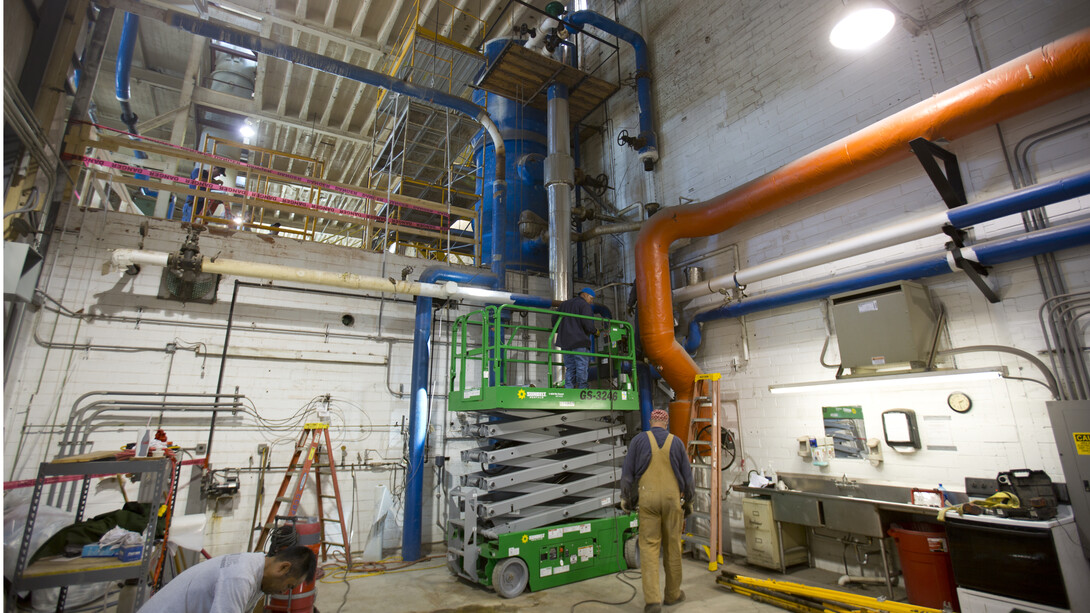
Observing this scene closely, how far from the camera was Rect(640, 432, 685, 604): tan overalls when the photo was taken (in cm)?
516

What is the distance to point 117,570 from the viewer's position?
3779 millimetres

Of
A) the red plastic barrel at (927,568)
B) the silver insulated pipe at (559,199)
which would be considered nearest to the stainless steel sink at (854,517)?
the red plastic barrel at (927,568)

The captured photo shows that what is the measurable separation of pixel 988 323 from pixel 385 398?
7479 millimetres

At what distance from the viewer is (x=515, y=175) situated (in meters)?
10.4

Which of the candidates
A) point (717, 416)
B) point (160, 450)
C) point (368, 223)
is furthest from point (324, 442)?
point (717, 416)

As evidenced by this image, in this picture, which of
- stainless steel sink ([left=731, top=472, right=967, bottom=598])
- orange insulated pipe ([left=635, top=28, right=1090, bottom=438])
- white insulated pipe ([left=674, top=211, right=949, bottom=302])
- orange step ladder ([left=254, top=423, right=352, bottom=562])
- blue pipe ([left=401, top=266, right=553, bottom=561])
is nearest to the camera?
orange insulated pipe ([left=635, top=28, right=1090, bottom=438])

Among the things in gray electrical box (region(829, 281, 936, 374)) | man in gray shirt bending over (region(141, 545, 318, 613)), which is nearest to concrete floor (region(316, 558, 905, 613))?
gray electrical box (region(829, 281, 936, 374))

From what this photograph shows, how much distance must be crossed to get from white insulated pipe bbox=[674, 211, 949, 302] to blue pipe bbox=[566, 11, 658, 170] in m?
2.70

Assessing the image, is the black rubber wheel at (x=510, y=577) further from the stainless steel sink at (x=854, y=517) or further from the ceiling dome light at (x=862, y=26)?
the ceiling dome light at (x=862, y=26)

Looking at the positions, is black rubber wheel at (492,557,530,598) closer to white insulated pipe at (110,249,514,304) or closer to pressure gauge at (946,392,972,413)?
white insulated pipe at (110,249,514,304)

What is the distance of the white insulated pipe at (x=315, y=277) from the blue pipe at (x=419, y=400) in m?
0.37

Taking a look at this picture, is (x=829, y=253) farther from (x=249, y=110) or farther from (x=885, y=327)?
(x=249, y=110)

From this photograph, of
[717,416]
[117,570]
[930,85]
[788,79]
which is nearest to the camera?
[117,570]

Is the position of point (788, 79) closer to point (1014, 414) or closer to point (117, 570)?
point (1014, 414)
